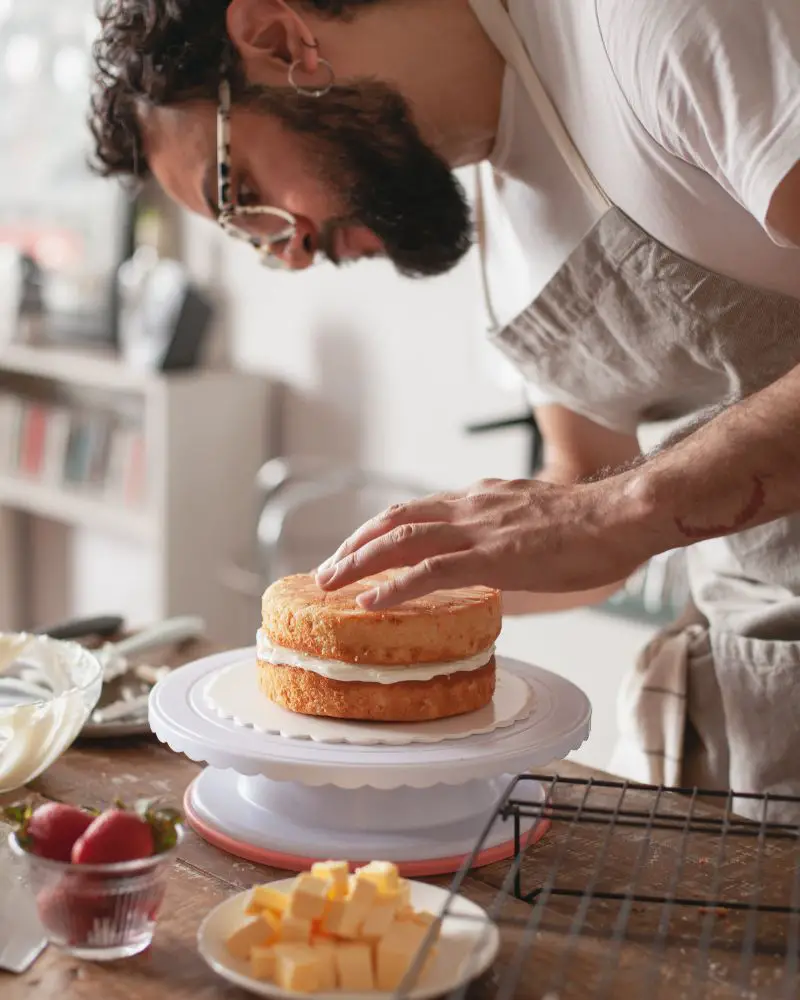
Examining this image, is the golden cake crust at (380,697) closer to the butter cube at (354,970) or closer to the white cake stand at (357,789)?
the white cake stand at (357,789)

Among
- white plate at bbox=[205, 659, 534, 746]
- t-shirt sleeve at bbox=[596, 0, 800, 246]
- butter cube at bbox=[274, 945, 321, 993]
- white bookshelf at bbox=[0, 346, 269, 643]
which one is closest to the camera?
butter cube at bbox=[274, 945, 321, 993]

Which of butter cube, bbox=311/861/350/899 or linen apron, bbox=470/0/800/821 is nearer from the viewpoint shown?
butter cube, bbox=311/861/350/899

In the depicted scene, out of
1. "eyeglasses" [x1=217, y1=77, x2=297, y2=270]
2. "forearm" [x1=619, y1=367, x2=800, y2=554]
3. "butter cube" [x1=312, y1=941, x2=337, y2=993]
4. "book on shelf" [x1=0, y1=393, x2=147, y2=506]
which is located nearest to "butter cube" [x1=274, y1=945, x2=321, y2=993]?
"butter cube" [x1=312, y1=941, x2=337, y2=993]

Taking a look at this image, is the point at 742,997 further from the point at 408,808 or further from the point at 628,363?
the point at 628,363

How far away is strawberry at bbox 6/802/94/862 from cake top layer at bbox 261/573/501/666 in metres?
0.29

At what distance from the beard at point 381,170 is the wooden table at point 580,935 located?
72cm

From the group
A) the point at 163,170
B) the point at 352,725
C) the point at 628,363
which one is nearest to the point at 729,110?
the point at 628,363

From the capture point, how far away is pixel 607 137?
1304 mm

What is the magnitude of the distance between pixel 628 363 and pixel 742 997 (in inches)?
30.2

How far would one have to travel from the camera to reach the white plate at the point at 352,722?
1.16 meters

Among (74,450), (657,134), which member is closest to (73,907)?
(657,134)

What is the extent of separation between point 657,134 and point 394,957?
2.41ft

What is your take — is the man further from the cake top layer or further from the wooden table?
the wooden table

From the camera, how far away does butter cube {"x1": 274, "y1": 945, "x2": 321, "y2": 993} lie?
89 centimetres
